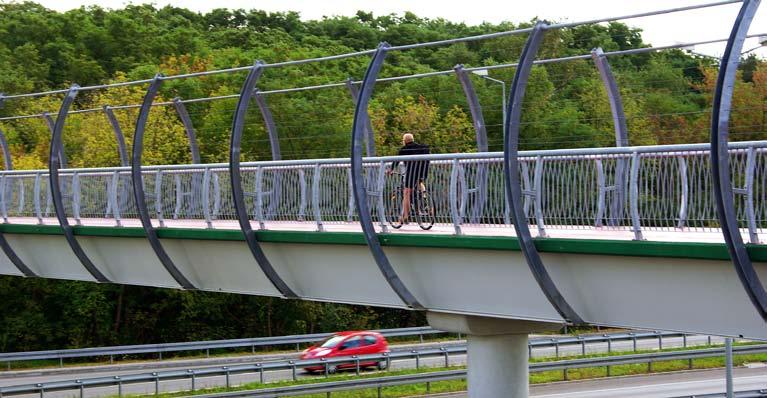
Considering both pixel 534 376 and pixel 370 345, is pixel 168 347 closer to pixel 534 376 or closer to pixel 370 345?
pixel 370 345

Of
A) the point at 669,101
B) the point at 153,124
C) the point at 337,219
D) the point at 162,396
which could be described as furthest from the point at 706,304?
the point at 153,124

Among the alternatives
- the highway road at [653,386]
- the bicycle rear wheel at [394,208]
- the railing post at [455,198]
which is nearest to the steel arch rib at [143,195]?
the bicycle rear wheel at [394,208]

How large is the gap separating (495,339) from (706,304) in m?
3.62

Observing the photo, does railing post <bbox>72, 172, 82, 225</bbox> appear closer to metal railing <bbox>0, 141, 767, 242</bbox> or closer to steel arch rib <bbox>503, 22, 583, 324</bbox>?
metal railing <bbox>0, 141, 767, 242</bbox>

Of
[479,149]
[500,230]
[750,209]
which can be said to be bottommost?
[500,230]

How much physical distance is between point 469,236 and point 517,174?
55.2 inches

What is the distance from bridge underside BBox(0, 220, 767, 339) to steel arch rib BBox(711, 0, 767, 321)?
0.24 meters

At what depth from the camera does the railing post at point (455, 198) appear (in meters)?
13.0

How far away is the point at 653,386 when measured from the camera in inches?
1356

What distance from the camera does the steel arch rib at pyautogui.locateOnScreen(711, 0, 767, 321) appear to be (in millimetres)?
9078

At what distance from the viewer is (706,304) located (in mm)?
10344

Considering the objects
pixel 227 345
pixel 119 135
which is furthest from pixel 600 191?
pixel 227 345

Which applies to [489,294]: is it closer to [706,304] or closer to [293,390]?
[706,304]

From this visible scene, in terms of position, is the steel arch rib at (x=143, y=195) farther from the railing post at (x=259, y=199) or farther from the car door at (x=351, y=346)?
the car door at (x=351, y=346)
